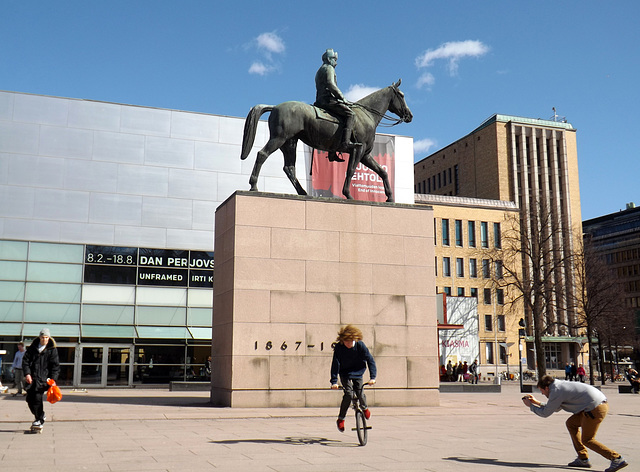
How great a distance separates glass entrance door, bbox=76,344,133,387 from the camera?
36.4 m

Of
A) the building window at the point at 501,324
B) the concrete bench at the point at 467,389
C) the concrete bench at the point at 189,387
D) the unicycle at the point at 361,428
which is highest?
the building window at the point at 501,324

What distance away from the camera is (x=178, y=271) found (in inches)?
1543

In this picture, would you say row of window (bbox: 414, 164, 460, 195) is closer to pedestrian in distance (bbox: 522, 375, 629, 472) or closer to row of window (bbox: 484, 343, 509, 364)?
row of window (bbox: 484, 343, 509, 364)

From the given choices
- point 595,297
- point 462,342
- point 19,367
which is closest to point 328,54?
point 19,367

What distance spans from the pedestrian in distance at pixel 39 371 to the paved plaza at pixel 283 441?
0.44 metres

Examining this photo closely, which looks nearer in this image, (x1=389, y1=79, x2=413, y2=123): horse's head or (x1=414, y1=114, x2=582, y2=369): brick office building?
(x1=389, y1=79, x2=413, y2=123): horse's head

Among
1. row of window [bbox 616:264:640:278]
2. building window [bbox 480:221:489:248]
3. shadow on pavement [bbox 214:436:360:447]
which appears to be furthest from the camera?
row of window [bbox 616:264:640:278]

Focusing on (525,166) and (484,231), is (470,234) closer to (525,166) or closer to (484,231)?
(484,231)

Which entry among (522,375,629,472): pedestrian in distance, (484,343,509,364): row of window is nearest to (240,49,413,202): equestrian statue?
(522,375,629,472): pedestrian in distance

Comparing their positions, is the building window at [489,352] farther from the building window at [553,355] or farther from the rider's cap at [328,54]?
the rider's cap at [328,54]

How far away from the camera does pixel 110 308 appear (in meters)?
37.7

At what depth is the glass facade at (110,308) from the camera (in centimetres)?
3616

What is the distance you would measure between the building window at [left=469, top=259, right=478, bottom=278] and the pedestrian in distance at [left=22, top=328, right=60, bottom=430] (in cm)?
7131

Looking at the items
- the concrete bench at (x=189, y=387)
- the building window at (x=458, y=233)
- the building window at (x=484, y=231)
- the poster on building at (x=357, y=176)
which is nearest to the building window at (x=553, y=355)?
the building window at (x=484, y=231)
